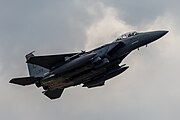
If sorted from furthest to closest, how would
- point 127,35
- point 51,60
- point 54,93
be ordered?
point 54,93, point 51,60, point 127,35

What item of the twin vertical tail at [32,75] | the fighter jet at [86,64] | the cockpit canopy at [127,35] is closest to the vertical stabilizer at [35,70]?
the twin vertical tail at [32,75]

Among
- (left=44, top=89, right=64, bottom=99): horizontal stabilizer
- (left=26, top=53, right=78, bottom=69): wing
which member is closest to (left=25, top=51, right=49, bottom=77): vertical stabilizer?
(left=26, top=53, right=78, bottom=69): wing

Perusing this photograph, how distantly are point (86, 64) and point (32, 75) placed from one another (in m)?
9.63

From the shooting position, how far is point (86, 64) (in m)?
62.1

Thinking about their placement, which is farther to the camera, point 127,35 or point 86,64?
point 127,35

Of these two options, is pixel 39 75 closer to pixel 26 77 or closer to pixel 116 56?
pixel 26 77

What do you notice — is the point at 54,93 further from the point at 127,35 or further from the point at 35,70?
the point at 127,35

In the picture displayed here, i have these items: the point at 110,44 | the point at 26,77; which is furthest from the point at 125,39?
the point at 26,77

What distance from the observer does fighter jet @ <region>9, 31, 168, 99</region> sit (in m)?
62.7

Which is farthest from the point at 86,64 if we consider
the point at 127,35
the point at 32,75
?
the point at 32,75

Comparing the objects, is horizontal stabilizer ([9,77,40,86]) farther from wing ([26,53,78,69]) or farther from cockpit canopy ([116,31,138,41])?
cockpit canopy ([116,31,138,41])

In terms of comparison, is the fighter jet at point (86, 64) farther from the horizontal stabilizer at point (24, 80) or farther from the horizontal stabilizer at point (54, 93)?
the horizontal stabilizer at point (54, 93)

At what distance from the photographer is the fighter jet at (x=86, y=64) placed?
6272 centimetres

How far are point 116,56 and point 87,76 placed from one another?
3.50 m
